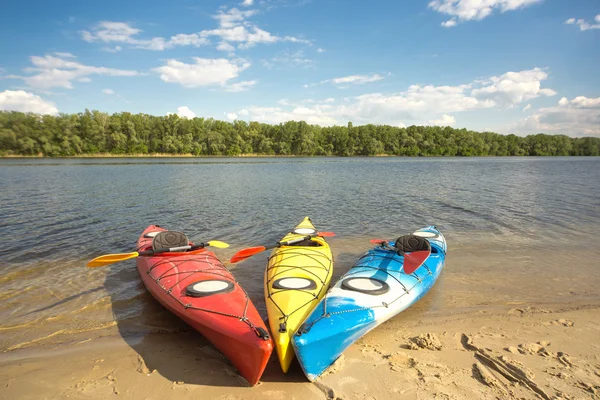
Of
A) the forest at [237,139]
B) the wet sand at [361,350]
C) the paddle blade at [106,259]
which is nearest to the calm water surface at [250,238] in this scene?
the wet sand at [361,350]

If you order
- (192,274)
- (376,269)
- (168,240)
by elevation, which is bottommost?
(192,274)

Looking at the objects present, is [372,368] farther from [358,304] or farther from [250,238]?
[250,238]

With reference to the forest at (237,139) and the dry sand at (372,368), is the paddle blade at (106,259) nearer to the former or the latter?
the dry sand at (372,368)

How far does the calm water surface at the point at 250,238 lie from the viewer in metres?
5.04

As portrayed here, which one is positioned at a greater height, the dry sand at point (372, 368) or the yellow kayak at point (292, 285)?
the yellow kayak at point (292, 285)

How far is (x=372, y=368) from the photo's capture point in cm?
351

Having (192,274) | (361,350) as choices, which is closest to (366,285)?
(361,350)

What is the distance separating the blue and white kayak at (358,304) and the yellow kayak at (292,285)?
0.61 ft

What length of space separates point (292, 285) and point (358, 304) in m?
0.97

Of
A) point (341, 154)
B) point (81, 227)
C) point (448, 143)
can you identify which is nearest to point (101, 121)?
point (341, 154)

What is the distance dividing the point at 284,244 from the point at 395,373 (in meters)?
3.23

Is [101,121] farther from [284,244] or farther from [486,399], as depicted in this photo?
[486,399]

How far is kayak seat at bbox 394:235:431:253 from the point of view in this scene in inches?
228

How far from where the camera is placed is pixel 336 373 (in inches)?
134
